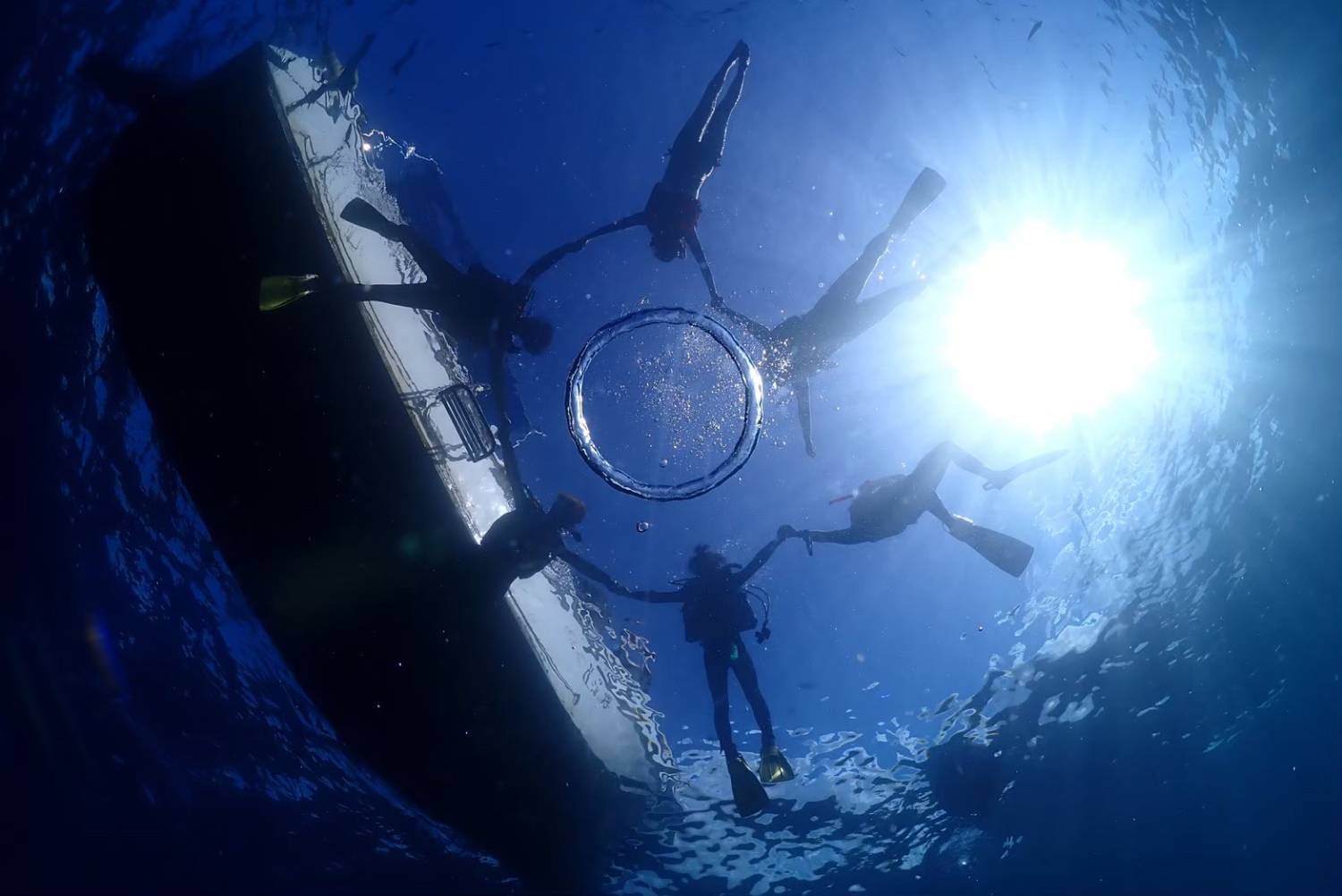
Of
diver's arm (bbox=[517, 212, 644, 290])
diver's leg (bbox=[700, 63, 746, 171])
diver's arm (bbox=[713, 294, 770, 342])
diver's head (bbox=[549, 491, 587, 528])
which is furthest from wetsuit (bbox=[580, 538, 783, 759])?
diver's leg (bbox=[700, 63, 746, 171])

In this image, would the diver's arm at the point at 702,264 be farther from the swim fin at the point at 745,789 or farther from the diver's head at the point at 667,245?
the swim fin at the point at 745,789

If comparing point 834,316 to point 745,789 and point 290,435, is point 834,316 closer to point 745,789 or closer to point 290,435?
point 290,435

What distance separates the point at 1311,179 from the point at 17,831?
1388 inches

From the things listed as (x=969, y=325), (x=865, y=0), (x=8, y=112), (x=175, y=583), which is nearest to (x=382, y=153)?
(x=8, y=112)

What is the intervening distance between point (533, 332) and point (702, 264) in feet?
6.69

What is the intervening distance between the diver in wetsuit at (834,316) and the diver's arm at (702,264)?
15 mm

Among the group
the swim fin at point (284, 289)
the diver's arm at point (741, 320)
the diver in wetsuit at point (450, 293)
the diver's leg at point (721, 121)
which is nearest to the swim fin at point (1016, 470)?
the diver's arm at point (741, 320)

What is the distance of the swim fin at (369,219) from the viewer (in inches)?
218

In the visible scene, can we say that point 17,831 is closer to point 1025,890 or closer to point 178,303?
point 178,303

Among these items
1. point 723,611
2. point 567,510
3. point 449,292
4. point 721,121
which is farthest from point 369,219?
point 723,611

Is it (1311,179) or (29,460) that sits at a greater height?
(29,460)

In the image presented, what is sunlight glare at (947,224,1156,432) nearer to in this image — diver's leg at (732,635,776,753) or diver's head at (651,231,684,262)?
diver's head at (651,231,684,262)

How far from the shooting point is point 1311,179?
10719mm

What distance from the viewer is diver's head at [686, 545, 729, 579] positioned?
8.07 metres
